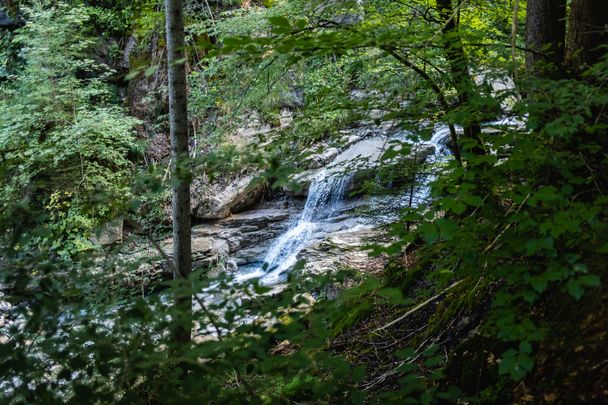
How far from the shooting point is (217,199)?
424 inches

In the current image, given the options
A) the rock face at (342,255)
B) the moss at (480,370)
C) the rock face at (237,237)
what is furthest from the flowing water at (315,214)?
the moss at (480,370)

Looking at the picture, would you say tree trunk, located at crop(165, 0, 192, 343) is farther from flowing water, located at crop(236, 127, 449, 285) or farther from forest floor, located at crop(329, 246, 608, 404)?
flowing water, located at crop(236, 127, 449, 285)

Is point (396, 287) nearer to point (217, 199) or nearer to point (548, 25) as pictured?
point (548, 25)

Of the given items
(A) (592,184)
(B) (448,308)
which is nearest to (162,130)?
(B) (448,308)

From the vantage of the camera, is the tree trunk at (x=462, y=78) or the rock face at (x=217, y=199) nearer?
the tree trunk at (x=462, y=78)

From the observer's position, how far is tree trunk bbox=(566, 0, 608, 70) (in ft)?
8.61

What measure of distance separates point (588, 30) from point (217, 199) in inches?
350

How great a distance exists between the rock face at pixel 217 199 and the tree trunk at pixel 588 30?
8.30m

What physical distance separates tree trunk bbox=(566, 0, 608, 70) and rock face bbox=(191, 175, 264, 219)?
8305 millimetres

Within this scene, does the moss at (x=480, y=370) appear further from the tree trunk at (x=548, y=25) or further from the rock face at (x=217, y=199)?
the rock face at (x=217, y=199)

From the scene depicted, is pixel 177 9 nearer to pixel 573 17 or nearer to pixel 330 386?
pixel 573 17

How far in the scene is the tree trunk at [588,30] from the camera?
103 inches

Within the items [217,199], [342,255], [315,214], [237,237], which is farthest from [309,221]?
[342,255]

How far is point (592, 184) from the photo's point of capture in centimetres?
250
